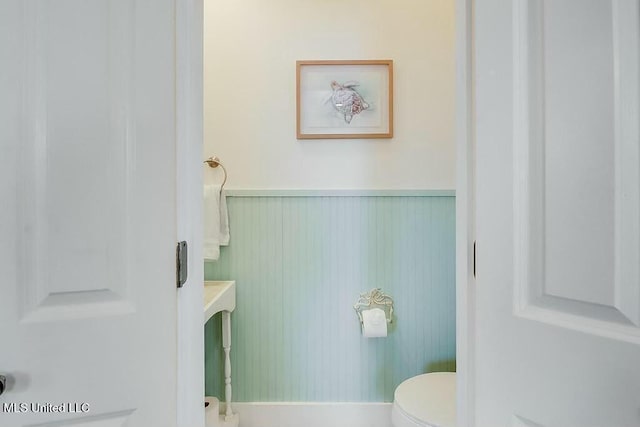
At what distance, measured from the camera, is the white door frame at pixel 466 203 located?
2.23 ft

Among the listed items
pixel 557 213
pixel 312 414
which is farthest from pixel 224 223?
pixel 557 213

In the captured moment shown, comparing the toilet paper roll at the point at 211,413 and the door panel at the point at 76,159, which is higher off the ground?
the door panel at the point at 76,159

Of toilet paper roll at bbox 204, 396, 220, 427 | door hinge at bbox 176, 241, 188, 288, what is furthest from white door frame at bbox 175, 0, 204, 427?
toilet paper roll at bbox 204, 396, 220, 427

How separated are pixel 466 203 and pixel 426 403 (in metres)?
0.89

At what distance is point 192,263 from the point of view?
0.70 m

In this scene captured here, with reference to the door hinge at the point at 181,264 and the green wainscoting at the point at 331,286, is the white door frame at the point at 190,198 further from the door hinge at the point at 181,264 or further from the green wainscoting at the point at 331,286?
the green wainscoting at the point at 331,286

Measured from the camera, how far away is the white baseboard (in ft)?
5.12

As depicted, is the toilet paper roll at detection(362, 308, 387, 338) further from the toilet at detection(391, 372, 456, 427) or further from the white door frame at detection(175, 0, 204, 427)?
the white door frame at detection(175, 0, 204, 427)

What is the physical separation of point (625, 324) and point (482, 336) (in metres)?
0.23

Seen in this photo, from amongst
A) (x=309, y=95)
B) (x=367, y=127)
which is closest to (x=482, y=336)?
(x=367, y=127)

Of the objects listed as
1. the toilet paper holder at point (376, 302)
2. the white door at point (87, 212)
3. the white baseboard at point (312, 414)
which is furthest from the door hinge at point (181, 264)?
the white baseboard at point (312, 414)

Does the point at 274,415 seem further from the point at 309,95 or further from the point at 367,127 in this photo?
the point at 309,95

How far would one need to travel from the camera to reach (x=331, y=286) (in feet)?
5.22

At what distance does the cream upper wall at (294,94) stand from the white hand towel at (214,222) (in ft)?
0.38
